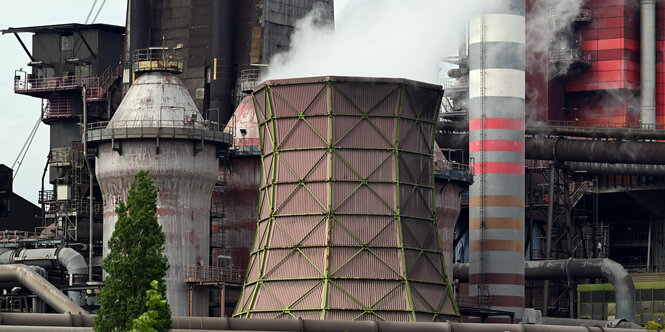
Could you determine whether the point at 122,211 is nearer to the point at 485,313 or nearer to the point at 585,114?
the point at 485,313

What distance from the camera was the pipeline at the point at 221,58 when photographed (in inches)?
3693

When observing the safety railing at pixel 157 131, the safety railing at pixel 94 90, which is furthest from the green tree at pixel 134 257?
the safety railing at pixel 94 90

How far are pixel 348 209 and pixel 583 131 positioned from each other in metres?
35.6

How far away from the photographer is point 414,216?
67750 millimetres

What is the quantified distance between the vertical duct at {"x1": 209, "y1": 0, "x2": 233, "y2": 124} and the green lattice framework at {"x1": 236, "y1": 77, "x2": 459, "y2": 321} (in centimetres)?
2489

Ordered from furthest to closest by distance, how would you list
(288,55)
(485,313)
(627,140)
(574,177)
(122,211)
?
1. (574,177)
2. (627,140)
3. (288,55)
4. (485,313)
5. (122,211)

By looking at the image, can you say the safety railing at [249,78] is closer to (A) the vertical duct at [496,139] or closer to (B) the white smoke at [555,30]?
(A) the vertical duct at [496,139]

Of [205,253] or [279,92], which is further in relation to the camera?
[205,253]

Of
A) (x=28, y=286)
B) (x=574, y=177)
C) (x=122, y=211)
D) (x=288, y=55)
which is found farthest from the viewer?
(x=574, y=177)

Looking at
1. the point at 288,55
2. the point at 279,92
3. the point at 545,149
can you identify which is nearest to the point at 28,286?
the point at 279,92

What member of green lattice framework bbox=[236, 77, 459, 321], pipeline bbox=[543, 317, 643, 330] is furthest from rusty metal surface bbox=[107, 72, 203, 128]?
pipeline bbox=[543, 317, 643, 330]

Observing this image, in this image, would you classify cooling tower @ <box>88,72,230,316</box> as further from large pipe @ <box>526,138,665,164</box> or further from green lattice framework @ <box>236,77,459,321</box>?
large pipe @ <box>526,138,665,164</box>

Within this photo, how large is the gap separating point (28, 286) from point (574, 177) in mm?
47462

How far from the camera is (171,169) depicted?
253ft
